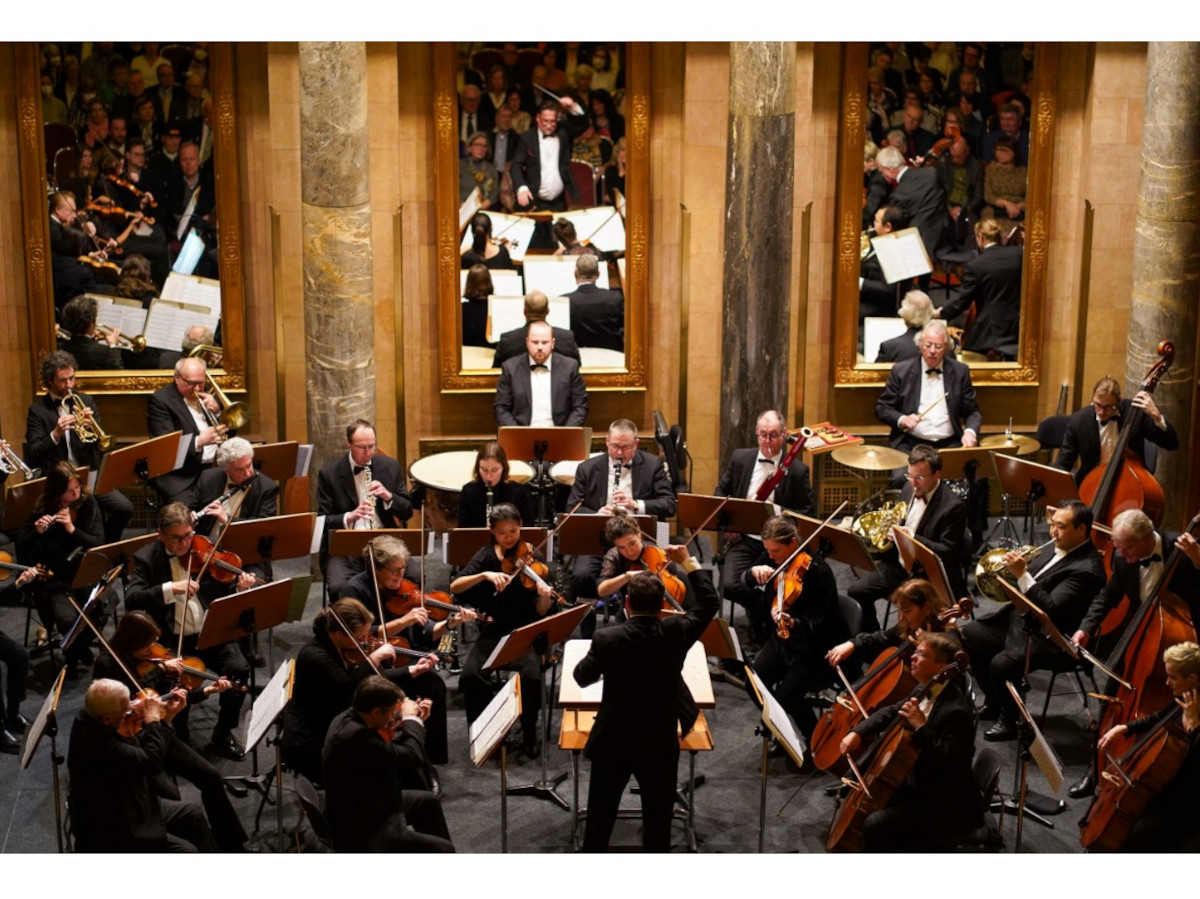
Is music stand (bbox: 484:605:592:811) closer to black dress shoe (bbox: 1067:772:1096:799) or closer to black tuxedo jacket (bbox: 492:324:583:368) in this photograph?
black dress shoe (bbox: 1067:772:1096:799)

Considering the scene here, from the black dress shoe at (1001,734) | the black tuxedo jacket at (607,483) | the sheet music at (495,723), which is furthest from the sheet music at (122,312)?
the black dress shoe at (1001,734)

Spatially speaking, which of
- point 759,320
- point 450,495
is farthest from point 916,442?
point 450,495

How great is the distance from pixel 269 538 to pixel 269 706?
5.86ft

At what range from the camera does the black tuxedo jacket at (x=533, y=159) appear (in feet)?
33.0

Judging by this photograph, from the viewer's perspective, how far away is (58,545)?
7.79 m

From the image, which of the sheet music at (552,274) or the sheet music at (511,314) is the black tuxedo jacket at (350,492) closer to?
the sheet music at (511,314)

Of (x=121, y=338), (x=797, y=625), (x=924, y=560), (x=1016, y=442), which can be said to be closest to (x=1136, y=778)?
(x=924, y=560)

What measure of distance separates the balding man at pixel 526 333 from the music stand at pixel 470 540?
270cm

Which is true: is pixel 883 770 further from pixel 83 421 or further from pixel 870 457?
pixel 83 421

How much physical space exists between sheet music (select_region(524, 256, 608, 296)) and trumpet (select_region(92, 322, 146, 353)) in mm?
2648

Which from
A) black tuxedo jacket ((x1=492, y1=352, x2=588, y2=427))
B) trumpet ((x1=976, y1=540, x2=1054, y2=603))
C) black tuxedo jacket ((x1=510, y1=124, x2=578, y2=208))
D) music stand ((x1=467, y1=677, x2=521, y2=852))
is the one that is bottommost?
music stand ((x1=467, y1=677, x2=521, y2=852))

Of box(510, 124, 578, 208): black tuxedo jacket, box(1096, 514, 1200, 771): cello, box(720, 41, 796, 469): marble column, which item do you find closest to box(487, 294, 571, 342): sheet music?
box(510, 124, 578, 208): black tuxedo jacket

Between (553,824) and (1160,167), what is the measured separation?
5679 mm

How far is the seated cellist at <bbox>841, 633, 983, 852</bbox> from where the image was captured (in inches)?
226
